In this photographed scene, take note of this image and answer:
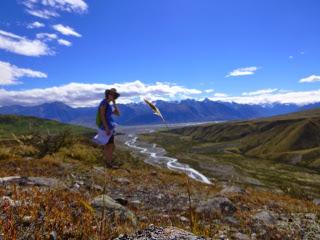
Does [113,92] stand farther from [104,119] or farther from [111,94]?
[104,119]

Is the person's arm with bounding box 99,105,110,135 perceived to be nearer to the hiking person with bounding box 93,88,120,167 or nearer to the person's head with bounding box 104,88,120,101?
the hiking person with bounding box 93,88,120,167

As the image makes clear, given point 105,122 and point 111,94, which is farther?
point 105,122

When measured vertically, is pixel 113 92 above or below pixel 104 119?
above

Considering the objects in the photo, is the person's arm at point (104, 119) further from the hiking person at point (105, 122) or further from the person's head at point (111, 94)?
the person's head at point (111, 94)

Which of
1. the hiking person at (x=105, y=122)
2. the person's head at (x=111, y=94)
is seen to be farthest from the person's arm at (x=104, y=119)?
the person's head at (x=111, y=94)

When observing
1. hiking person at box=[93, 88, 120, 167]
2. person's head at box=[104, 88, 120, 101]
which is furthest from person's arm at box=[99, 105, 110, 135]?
person's head at box=[104, 88, 120, 101]

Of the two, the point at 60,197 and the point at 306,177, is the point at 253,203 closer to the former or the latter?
the point at 60,197

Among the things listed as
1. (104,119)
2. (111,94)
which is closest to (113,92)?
(111,94)

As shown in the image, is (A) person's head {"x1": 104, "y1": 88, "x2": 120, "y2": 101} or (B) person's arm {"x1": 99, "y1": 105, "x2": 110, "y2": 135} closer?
(A) person's head {"x1": 104, "y1": 88, "x2": 120, "y2": 101}

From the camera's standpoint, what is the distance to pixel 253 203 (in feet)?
59.9

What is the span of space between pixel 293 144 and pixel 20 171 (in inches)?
7312

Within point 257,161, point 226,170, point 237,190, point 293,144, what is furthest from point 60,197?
point 293,144

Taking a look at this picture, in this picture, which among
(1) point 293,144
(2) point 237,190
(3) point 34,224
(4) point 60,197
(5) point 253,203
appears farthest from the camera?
(1) point 293,144

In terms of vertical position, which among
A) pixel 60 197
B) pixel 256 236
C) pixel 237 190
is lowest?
pixel 237 190
